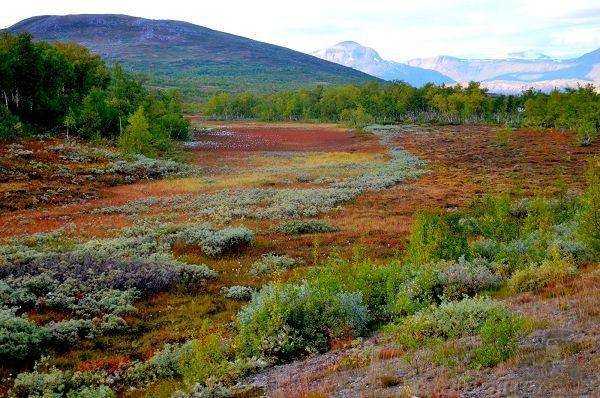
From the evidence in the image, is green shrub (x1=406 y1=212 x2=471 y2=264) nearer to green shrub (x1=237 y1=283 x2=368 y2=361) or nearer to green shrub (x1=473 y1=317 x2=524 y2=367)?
green shrub (x1=237 y1=283 x2=368 y2=361)

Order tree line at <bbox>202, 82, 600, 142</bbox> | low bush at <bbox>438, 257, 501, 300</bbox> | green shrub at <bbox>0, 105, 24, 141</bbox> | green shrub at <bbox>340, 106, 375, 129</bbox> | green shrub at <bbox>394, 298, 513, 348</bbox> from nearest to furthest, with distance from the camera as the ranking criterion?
green shrub at <bbox>394, 298, 513, 348</bbox> < low bush at <bbox>438, 257, 501, 300</bbox> < green shrub at <bbox>0, 105, 24, 141</bbox> < tree line at <bbox>202, 82, 600, 142</bbox> < green shrub at <bbox>340, 106, 375, 129</bbox>

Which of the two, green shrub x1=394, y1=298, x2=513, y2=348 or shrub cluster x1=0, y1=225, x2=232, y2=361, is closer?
green shrub x1=394, y1=298, x2=513, y2=348

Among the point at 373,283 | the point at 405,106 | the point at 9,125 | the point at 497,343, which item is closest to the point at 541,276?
the point at 373,283

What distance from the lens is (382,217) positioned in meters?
33.7

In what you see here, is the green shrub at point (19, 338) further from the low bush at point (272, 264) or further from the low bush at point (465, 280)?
the low bush at point (465, 280)

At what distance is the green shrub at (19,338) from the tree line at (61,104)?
152ft

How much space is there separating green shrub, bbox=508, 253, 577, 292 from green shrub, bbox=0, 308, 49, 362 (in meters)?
13.8

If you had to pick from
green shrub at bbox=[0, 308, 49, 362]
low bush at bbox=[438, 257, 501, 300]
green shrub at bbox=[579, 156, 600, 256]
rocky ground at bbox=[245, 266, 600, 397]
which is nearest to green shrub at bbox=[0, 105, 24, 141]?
green shrub at bbox=[0, 308, 49, 362]

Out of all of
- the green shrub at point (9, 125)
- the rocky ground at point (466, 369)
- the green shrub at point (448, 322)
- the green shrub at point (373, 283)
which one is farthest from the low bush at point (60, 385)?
the green shrub at point (9, 125)

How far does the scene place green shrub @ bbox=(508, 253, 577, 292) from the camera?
14.8m

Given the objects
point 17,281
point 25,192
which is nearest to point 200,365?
point 17,281

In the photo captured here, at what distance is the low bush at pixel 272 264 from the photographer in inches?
868

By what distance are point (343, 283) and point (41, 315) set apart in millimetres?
9918

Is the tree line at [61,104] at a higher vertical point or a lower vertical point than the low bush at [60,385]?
higher
